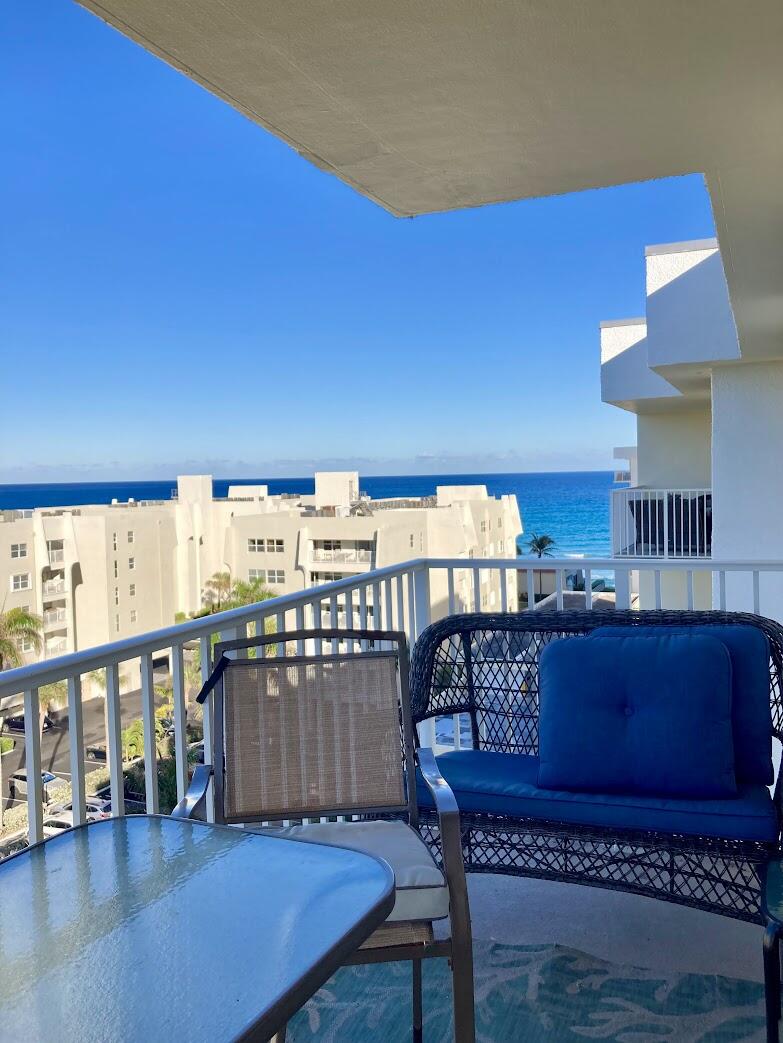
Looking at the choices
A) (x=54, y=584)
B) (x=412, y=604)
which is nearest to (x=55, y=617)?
(x=54, y=584)

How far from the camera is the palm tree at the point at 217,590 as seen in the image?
3222cm

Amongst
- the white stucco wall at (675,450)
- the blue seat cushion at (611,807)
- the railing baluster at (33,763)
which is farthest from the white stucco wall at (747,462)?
the white stucco wall at (675,450)

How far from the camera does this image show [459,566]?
406 centimetres

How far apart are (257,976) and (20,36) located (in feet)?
110

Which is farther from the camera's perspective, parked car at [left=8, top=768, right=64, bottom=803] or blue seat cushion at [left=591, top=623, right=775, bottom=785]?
parked car at [left=8, top=768, right=64, bottom=803]

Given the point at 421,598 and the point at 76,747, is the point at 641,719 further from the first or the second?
the point at 421,598

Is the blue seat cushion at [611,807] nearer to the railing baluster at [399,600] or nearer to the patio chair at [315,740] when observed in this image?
the patio chair at [315,740]

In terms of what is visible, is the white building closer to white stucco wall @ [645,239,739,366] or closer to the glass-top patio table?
white stucco wall @ [645,239,739,366]

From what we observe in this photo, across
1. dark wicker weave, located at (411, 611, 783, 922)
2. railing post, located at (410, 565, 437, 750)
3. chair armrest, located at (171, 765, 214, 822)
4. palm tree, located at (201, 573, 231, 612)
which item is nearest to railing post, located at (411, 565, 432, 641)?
railing post, located at (410, 565, 437, 750)

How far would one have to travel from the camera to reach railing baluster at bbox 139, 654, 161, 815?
7.21 ft

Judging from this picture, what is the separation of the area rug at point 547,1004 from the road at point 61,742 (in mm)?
15172

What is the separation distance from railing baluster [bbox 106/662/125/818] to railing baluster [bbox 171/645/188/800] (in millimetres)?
176

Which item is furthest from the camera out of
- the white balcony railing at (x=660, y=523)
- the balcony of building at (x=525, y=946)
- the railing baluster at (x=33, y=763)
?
the white balcony railing at (x=660, y=523)

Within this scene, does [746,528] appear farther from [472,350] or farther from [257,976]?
[472,350]
